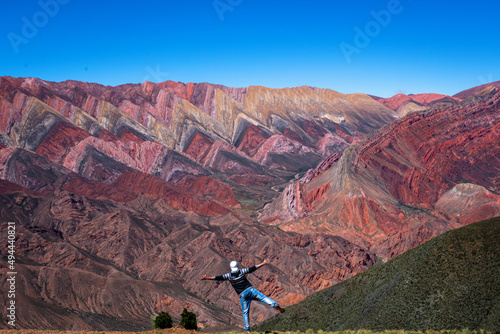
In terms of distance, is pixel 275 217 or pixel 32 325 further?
pixel 275 217

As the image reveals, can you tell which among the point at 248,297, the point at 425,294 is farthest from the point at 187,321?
the point at 248,297

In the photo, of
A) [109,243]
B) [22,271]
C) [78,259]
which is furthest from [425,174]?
[22,271]

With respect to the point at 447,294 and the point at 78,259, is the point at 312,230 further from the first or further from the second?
the point at 447,294

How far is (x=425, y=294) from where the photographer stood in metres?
42.3

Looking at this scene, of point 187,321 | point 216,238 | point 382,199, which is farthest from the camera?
point 382,199

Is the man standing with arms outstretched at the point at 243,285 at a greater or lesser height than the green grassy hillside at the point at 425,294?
greater

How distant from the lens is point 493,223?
155 feet

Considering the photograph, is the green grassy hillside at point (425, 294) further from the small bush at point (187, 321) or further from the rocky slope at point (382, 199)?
the rocky slope at point (382, 199)

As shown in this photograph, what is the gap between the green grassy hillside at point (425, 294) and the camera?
39375mm

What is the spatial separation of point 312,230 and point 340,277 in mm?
40828

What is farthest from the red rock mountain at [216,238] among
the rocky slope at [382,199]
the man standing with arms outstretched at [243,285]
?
the man standing with arms outstretched at [243,285]

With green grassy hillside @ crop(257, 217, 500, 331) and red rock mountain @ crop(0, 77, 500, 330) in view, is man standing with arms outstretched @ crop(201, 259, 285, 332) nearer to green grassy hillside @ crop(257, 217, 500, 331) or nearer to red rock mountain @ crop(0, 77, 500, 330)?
green grassy hillside @ crop(257, 217, 500, 331)

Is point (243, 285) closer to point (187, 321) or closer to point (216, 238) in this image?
point (187, 321)

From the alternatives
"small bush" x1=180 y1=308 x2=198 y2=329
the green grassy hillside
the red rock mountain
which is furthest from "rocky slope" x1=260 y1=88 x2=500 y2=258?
"small bush" x1=180 y1=308 x2=198 y2=329
